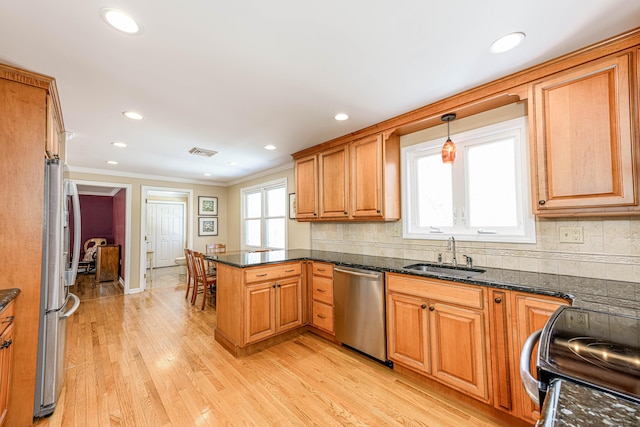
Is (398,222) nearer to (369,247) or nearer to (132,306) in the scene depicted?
(369,247)

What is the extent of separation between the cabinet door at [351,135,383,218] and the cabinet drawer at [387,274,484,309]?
2.52 feet

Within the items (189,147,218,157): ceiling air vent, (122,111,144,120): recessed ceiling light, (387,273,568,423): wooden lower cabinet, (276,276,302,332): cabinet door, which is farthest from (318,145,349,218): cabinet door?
(122,111,144,120): recessed ceiling light

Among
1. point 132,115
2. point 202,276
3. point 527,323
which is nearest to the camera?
point 527,323

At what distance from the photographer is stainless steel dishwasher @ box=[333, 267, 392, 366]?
2.43 meters

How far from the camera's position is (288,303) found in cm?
301

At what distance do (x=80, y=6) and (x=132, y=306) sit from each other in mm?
4287

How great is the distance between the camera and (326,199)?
3.39 meters

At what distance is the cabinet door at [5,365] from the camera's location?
4.87ft

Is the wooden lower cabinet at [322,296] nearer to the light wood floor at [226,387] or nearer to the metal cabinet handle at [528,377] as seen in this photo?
the light wood floor at [226,387]

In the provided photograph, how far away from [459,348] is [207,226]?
577 cm

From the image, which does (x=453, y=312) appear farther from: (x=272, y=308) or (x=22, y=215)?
(x=22, y=215)

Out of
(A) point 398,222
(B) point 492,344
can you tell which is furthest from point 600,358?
(A) point 398,222

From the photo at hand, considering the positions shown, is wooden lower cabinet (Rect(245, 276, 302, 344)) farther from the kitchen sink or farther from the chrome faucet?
the chrome faucet

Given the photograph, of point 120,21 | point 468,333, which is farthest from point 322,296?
point 120,21
